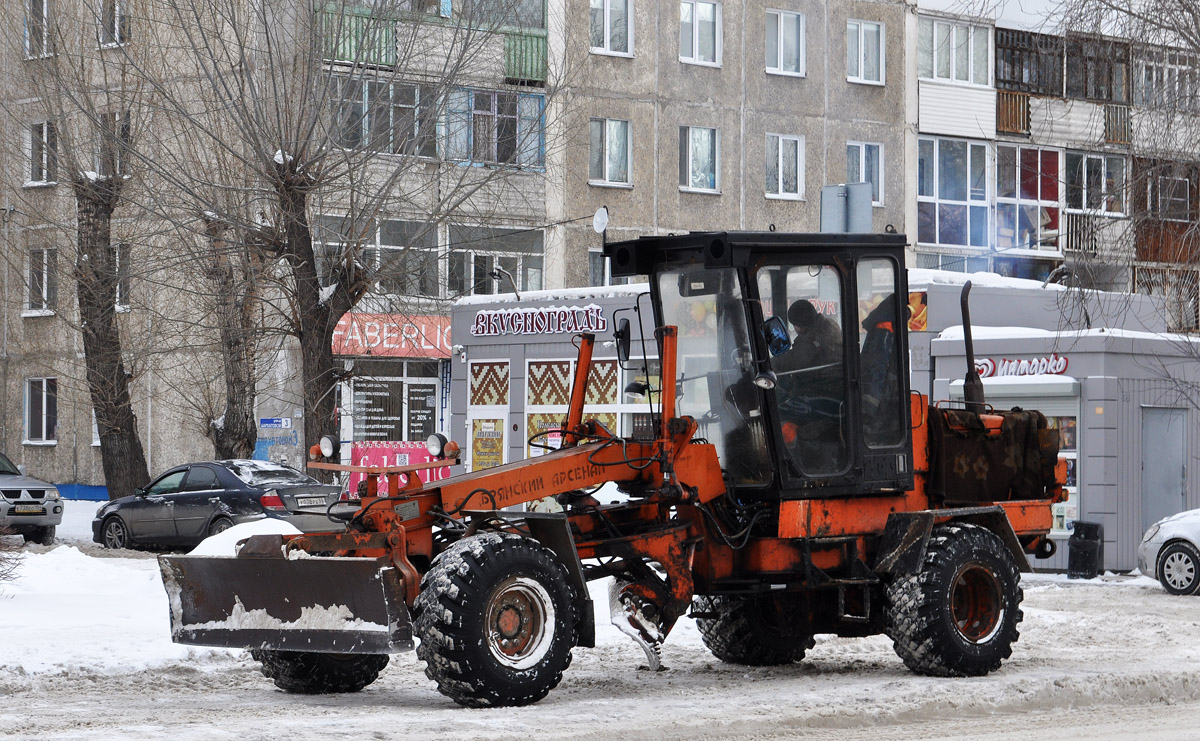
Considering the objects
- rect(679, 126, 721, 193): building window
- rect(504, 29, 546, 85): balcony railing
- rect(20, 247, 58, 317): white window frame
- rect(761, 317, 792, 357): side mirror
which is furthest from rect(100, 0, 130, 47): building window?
rect(679, 126, 721, 193): building window

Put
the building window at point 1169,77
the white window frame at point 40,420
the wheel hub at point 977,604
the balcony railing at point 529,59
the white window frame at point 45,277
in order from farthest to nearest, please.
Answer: the white window frame at point 40,420
the balcony railing at point 529,59
the white window frame at point 45,277
the building window at point 1169,77
the wheel hub at point 977,604

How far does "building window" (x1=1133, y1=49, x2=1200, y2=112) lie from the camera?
1525cm

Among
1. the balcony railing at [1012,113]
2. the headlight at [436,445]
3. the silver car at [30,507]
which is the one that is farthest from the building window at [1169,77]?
the balcony railing at [1012,113]

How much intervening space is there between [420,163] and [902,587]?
11.6 meters

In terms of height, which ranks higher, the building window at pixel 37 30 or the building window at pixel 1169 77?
the building window at pixel 37 30

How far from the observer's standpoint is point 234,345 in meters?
23.8

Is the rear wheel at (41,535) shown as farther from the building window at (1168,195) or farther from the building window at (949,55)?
the building window at (949,55)

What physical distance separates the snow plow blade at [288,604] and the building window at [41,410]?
33.0 meters

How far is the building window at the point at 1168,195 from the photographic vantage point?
1559 cm

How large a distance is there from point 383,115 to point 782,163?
830 inches

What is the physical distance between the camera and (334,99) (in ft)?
65.7

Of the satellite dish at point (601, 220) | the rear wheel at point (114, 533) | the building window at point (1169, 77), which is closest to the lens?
the satellite dish at point (601, 220)

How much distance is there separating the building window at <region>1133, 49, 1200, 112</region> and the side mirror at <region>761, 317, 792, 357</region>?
6.31 m

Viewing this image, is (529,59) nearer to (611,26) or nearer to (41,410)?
(611,26)
